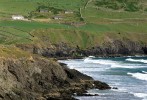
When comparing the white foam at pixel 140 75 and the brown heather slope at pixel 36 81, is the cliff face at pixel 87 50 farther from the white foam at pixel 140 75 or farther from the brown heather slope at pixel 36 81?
the brown heather slope at pixel 36 81

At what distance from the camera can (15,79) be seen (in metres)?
93.1

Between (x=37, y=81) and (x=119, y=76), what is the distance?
3410 centimetres

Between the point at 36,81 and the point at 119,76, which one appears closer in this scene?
the point at 36,81

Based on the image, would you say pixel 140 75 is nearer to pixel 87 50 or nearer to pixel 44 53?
pixel 44 53

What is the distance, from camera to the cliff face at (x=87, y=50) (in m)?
169

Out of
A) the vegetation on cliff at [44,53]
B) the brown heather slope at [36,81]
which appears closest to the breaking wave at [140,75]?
the vegetation on cliff at [44,53]

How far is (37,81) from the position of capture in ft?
324

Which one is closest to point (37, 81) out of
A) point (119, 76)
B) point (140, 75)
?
point (119, 76)

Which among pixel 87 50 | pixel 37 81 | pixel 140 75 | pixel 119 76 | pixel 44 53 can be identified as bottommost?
pixel 87 50

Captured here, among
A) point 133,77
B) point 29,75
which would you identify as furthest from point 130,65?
point 29,75

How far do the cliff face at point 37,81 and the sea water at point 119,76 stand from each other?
4.03 meters

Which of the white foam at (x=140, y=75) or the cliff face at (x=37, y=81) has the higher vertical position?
the cliff face at (x=37, y=81)

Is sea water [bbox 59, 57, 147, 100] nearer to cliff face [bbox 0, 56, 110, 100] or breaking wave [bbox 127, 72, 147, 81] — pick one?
breaking wave [bbox 127, 72, 147, 81]

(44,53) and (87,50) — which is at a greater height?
(44,53)
